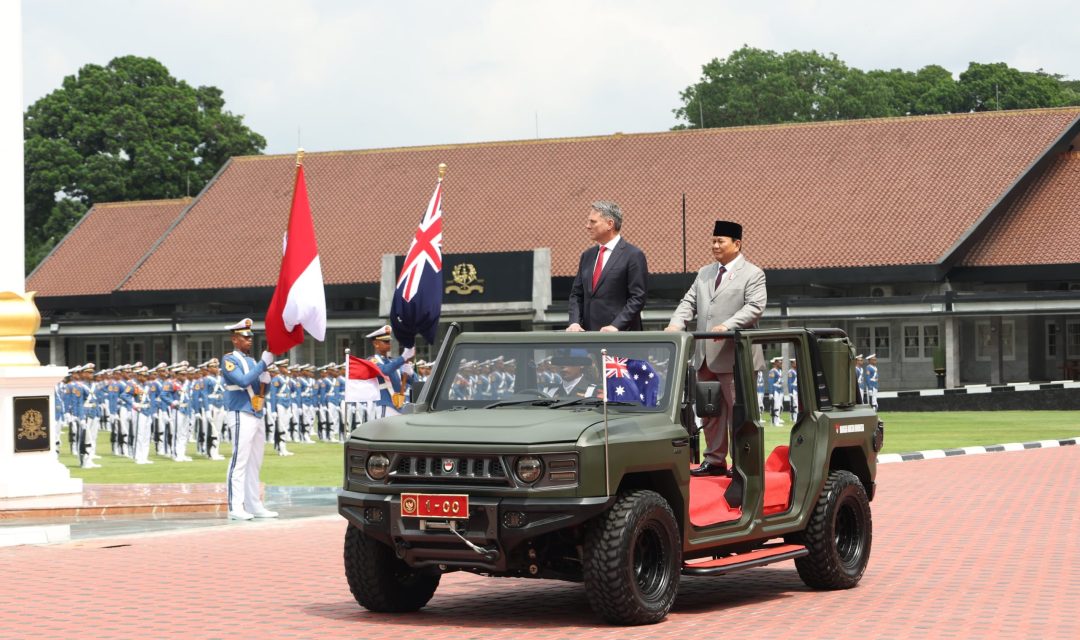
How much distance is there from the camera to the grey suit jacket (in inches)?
440

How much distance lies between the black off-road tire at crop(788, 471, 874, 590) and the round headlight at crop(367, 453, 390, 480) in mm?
2867

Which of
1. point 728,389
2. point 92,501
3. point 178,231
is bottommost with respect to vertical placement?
point 92,501

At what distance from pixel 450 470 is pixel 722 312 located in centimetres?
299

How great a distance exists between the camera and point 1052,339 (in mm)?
53219

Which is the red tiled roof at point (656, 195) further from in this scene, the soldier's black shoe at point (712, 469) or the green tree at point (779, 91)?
the soldier's black shoe at point (712, 469)

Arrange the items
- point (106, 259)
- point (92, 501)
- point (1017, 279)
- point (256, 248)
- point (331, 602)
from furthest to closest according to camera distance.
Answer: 1. point (106, 259)
2. point (256, 248)
3. point (1017, 279)
4. point (92, 501)
5. point (331, 602)

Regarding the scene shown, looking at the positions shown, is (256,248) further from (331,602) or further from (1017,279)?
(331,602)

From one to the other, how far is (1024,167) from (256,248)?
26.8 m

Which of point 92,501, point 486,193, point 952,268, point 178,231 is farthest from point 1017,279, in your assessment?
point 92,501

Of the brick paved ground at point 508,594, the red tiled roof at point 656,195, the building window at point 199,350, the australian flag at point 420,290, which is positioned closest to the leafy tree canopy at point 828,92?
the red tiled roof at point 656,195

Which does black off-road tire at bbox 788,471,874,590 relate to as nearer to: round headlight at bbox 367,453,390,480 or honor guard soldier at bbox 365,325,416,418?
round headlight at bbox 367,453,390,480

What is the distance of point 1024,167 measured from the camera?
2125 inches

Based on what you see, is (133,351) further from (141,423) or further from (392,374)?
(392,374)

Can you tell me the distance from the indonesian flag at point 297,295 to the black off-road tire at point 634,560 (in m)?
8.71
